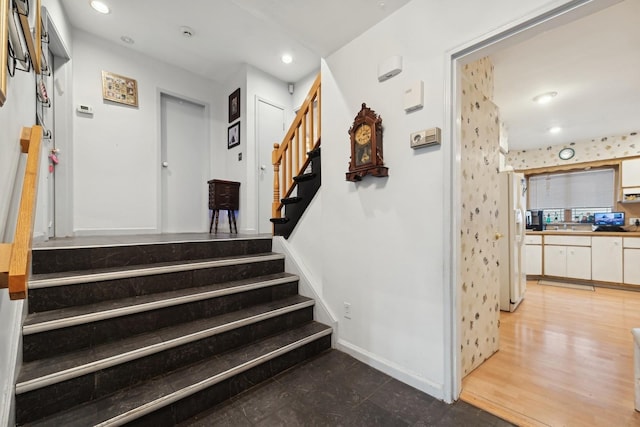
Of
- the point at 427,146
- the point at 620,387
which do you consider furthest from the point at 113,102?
the point at 620,387

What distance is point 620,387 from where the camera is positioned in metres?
1.78

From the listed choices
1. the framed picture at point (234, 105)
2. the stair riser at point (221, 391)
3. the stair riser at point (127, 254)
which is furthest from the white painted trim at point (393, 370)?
the framed picture at point (234, 105)

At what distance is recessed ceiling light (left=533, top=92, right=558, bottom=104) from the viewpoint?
3.36 meters

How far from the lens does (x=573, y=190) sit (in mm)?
5469

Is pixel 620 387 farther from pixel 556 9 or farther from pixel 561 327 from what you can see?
pixel 556 9

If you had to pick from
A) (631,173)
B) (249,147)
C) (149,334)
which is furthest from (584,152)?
(149,334)

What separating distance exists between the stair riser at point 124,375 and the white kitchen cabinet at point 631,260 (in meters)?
5.88

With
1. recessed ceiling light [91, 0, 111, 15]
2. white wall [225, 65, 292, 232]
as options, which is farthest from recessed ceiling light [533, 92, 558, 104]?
recessed ceiling light [91, 0, 111, 15]

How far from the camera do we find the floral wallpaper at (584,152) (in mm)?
4717

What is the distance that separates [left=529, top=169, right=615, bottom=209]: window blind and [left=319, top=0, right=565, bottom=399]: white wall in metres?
5.77

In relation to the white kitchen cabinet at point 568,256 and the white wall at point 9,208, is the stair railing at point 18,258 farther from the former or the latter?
the white kitchen cabinet at point 568,256

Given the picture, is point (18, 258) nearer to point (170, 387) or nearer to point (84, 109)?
point (170, 387)

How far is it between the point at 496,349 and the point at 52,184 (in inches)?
196

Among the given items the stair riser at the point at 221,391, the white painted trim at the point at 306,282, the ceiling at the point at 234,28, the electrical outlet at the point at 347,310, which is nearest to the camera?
the stair riser at the point at 221,391
